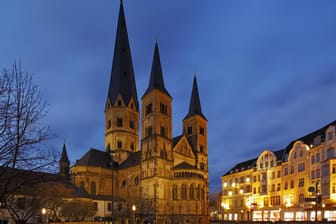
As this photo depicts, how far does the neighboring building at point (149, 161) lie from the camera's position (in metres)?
80.9

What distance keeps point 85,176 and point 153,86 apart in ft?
96.5

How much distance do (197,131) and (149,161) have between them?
21.0m

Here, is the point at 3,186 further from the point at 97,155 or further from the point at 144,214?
→ the point at 97,155

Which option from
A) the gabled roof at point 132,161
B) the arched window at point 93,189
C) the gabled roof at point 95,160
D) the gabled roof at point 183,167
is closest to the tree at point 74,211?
the arched window at point 93,189

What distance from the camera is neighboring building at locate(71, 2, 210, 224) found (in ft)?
266

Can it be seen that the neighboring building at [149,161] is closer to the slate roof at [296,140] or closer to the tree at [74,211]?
the tree at [74,211]

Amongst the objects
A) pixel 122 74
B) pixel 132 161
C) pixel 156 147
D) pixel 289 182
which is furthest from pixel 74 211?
pixel 122 74

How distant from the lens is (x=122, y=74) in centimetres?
10900

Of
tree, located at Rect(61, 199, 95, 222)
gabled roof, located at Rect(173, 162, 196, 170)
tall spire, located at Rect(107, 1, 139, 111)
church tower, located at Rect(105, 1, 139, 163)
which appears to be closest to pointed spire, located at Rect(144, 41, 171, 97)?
church tower, located at Rect(105, 1, 139, 163)

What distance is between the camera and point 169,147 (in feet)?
285

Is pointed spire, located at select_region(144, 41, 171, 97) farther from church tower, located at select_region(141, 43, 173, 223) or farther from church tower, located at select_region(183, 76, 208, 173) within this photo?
church tower, located at select_region(183, 76, 208, 173)

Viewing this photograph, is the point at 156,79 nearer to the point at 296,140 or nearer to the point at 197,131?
the point at 197,131

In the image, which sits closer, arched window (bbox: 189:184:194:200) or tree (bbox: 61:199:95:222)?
tree (bbox: 61:199:95:222)

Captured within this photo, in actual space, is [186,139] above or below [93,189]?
above
